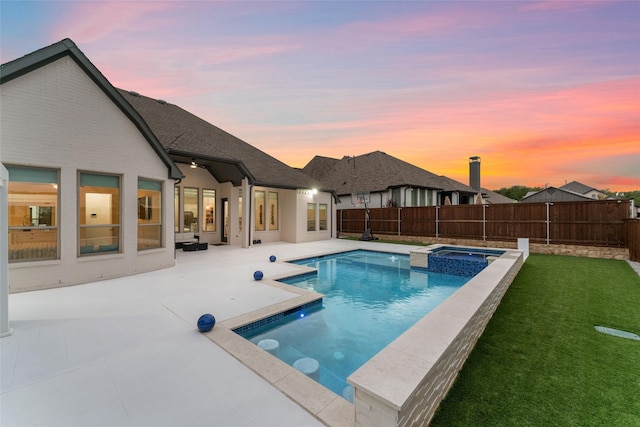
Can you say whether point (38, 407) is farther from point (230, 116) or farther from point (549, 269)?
point (230, 116)

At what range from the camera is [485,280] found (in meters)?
5.92

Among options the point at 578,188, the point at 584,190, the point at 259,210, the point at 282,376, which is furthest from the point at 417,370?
the point at 578,188

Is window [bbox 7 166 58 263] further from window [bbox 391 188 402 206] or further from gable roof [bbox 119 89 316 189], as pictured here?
window [bbox 391 188 402 206]

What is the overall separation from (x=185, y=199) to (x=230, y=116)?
636 cm

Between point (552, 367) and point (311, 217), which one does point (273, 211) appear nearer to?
point (311, 217)

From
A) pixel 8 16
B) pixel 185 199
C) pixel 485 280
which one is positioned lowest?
pixel 485 280

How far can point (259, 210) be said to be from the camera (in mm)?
16031

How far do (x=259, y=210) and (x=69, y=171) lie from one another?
32.2ft

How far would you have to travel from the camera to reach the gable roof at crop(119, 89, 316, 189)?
11719 mm

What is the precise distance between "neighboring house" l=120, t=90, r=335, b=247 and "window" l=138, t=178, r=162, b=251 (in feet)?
8.28

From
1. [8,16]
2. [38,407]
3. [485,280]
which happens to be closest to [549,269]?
[485,280]

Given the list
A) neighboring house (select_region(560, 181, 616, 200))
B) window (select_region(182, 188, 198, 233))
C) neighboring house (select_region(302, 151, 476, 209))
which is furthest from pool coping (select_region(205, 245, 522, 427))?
neighboring house (select_region(560, 181, 616, 200))

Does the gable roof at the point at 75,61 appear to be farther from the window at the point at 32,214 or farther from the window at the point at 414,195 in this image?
the window at the point at 414,195

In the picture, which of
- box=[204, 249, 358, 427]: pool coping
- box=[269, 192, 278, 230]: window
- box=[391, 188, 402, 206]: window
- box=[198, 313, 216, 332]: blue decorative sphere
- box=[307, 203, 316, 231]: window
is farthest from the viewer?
box=[391, 188, 402, 206]: window
